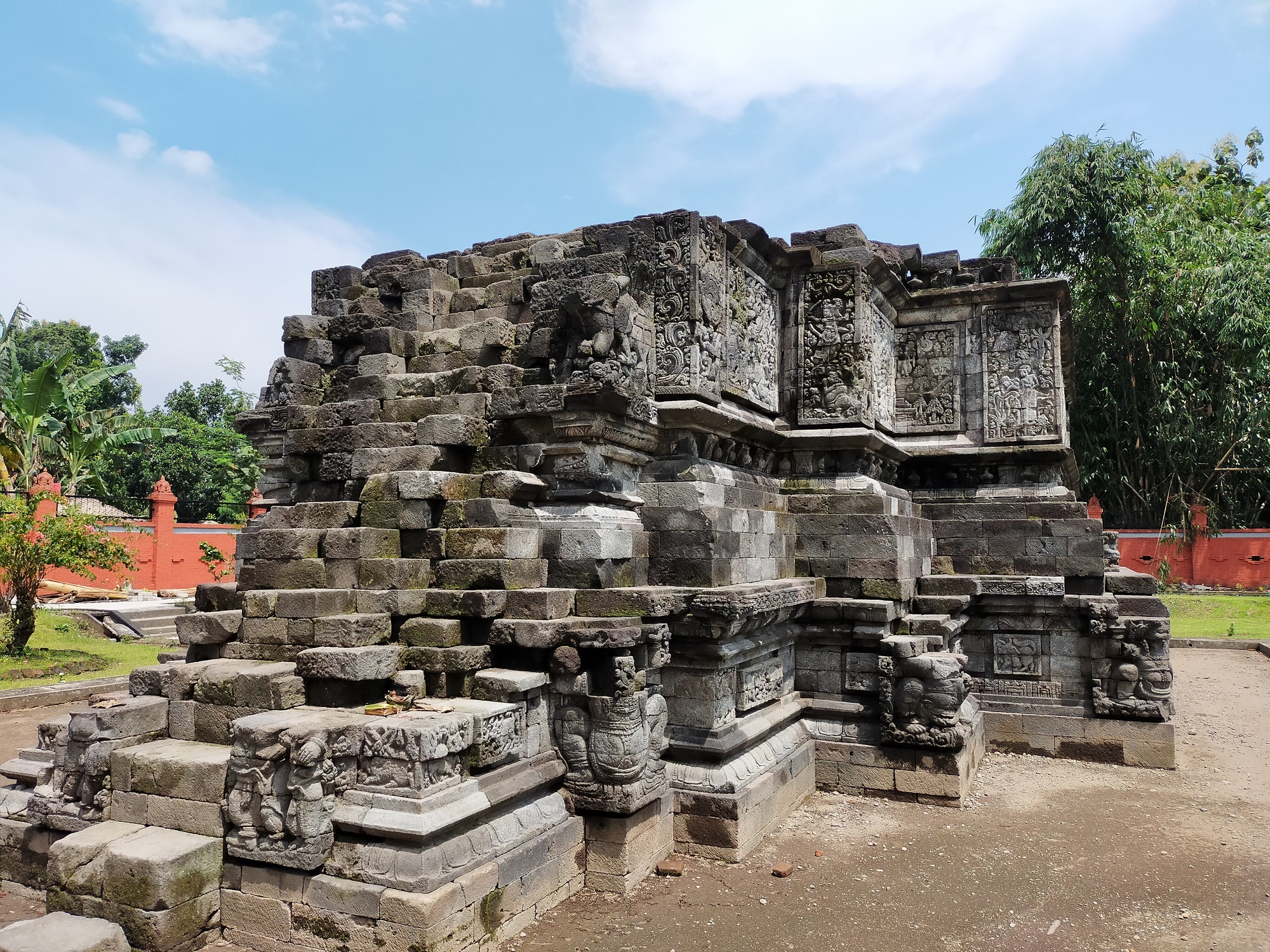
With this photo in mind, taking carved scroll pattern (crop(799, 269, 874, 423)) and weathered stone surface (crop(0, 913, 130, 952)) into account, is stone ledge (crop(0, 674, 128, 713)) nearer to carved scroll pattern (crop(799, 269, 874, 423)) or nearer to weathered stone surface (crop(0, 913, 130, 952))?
weathered stone surface (crop(0, 913, 130, 952))

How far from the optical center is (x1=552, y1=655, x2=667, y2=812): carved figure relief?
18.0 ft

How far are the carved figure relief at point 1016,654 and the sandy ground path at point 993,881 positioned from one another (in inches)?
43.4

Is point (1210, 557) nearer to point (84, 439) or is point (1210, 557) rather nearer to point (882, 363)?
point (882, 363)

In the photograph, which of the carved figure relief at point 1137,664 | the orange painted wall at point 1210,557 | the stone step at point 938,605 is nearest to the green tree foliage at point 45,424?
the stone step at point 938,605

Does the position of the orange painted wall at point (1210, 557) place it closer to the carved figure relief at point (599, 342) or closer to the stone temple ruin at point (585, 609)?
the stone temple ruin at point (585, 609)

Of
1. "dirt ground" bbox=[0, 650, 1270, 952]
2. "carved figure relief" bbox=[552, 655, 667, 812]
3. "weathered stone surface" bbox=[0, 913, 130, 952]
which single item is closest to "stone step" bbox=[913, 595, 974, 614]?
"dirt ground" bbox=[0, 650, 1270, 952]

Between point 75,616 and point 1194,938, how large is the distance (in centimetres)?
1829

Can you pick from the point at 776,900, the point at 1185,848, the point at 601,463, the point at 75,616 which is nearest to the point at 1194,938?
the point at 1185,848

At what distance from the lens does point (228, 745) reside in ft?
16.5

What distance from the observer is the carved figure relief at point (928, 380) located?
32.5 feet

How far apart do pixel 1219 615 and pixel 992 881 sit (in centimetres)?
1978

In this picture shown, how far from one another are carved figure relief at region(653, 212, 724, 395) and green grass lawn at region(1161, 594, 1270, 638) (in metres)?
Result: 16.7

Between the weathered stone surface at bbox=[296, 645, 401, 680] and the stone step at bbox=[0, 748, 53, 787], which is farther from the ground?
the weathered stone surface at bbox=[296, 645, 401, 680]

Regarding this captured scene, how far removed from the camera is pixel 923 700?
744 centimetres
